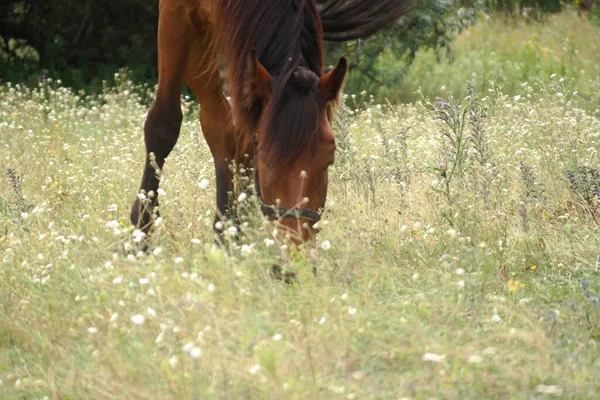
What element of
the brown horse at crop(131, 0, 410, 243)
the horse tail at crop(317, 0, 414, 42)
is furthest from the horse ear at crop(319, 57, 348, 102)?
the horse tail at crop(317, 0, 414, 42)

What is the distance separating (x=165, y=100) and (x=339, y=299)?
242 cm

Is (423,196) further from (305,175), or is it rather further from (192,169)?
(305,175)

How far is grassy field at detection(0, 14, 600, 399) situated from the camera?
2.96m

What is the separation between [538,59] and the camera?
14188mm

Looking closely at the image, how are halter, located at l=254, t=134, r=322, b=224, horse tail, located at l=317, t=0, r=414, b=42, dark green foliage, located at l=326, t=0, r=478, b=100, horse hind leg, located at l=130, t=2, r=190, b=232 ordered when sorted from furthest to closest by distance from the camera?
dark green foliage, located at l=326, t=0, r=478, b=100 < horse hind leg, located at l=130, t=2, r=190, b=232 < horse tail, located at l=317, t=0, r=414, b=42 < halter, located at l=254, t=134, r=322, b=224

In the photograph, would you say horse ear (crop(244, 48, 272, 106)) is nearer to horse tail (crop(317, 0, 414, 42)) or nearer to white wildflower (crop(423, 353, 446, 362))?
horse tail (crop(317, 0, 414, 42))

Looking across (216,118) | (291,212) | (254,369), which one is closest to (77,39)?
(216,118)

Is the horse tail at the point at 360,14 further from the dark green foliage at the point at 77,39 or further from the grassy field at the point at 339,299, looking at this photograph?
the dark green foliage at the point at 77,39

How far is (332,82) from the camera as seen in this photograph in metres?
4.22

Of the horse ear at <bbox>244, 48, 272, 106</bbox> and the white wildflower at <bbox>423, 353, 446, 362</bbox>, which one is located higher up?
the horse ear at <bbox>244, 48, 272, 106</bbox>

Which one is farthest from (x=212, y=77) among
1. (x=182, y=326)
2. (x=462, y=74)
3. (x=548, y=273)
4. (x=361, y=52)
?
(x=462, y=74)

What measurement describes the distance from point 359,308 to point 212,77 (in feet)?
7.84

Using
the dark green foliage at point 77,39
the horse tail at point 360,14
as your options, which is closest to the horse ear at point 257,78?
the horse tail at point 360,14

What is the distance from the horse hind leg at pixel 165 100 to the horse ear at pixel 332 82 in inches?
56.3
